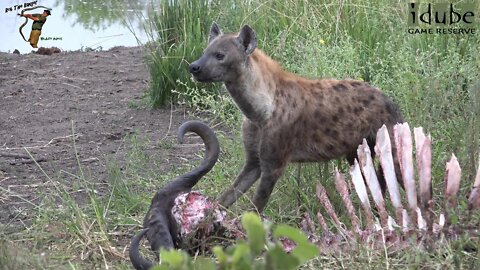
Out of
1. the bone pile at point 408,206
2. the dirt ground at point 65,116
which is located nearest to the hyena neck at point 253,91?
the bone pile at point 408,206

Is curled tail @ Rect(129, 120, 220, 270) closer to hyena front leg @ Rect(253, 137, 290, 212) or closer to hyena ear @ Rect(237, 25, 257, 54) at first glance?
hyena front leg @ Rect(253, 137, 290, 212)

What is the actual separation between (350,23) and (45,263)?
3.15 meters

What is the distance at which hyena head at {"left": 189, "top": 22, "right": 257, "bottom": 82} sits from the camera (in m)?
4.05

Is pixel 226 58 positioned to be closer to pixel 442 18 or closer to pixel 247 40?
pixel 247 40

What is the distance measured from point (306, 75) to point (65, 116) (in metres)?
1.99

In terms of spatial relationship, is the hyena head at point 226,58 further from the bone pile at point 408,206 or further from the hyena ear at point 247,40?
the bone pile at point 408,206

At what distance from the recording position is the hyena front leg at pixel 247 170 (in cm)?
422

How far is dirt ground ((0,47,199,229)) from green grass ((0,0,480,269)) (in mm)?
155

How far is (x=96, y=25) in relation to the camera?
28.0 ft

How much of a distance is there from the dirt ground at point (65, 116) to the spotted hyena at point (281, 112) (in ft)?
3.50

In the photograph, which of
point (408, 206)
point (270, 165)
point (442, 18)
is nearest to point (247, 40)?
point (270, 165)

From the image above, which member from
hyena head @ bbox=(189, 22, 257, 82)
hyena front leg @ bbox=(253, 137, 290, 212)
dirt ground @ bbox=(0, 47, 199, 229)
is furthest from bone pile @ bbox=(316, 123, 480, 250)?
dirt ground @ bbox=(0, 47, 199, 229)

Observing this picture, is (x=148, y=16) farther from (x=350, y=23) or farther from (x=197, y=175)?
(x=197, y=175)

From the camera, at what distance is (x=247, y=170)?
4.29m
